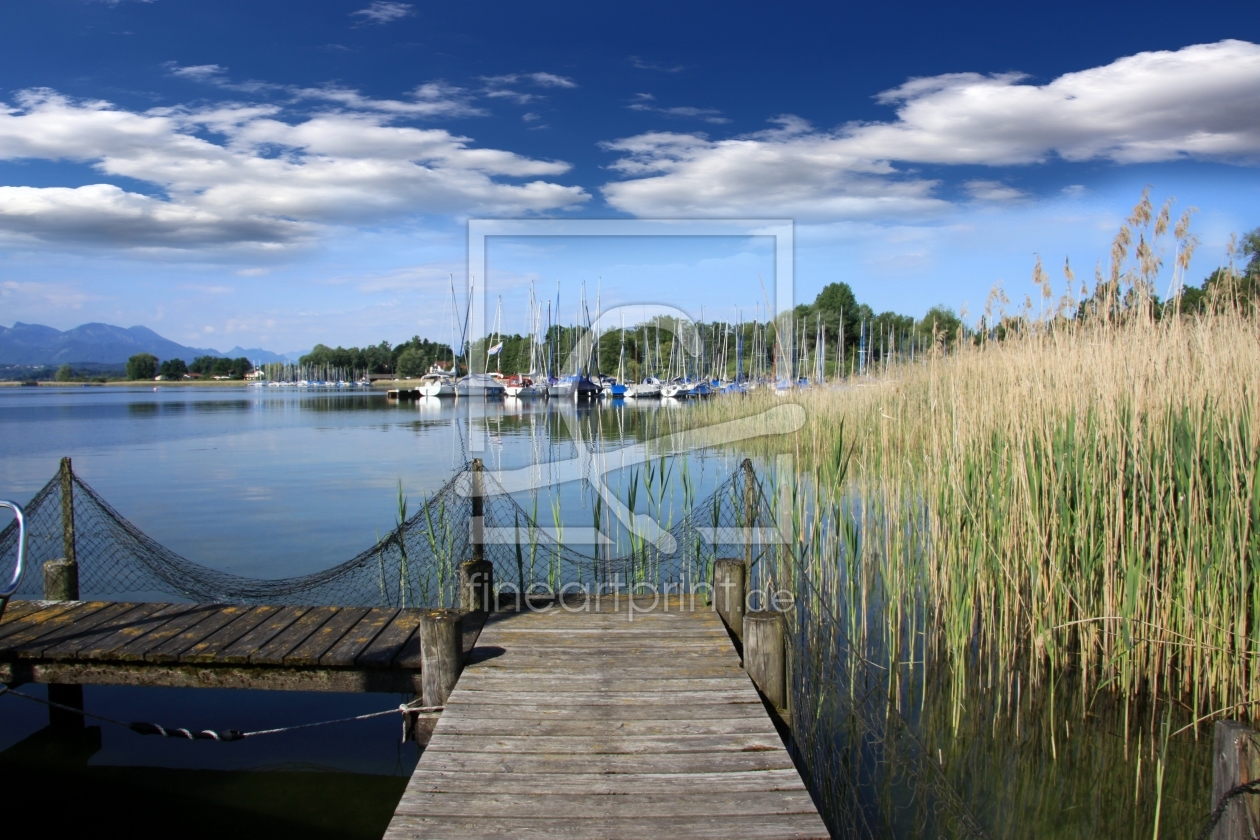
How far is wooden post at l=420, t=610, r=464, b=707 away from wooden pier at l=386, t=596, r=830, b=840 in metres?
0.10

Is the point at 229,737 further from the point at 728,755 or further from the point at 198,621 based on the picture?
the point at 728,755

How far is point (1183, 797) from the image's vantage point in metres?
4.03

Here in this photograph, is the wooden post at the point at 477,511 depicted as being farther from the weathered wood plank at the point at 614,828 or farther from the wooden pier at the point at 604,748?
the weathered wood plank at the point at 614,828

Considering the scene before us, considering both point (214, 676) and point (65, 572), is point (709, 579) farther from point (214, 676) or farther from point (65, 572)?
point (65, 572)

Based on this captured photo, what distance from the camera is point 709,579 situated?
271 inches

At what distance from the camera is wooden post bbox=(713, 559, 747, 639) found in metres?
4.96

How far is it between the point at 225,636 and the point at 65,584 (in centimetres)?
164

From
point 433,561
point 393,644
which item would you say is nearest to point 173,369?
point 433,561

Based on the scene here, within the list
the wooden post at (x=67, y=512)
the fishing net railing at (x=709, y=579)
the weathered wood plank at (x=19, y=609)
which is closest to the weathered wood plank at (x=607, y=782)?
the fishing net railing at (x=709, y=579)

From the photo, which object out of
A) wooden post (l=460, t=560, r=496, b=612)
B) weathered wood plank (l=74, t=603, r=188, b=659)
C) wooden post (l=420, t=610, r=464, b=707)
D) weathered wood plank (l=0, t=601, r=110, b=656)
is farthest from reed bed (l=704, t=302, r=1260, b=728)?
weathered wood plank (l=0, t=601, r=110, b=656)

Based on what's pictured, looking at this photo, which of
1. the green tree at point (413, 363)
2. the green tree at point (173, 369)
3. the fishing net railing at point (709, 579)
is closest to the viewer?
the fishing net railing at point (709, 579)

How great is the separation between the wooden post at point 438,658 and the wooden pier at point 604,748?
0.34 ft

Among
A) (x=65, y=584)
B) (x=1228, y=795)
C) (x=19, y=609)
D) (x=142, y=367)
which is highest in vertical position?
(x=142, y=367)

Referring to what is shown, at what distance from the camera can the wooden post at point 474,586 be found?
17.0 ft
